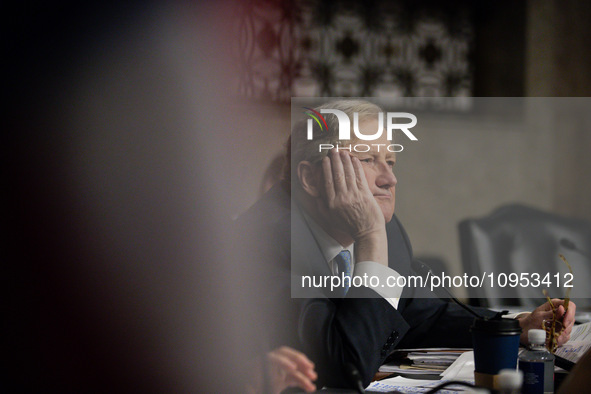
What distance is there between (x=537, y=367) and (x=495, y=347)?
80 millimetres

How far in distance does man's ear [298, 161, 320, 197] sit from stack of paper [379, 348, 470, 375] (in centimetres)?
35

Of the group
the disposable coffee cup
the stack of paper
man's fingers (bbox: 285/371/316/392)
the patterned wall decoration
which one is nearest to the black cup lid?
the disposable coffee cup

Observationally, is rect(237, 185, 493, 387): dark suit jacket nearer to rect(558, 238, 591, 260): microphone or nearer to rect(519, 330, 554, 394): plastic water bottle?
rect(519, 330, 554, 394): plastic water bottle

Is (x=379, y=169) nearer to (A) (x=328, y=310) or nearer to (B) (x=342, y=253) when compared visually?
(B) (x=342, y=253)

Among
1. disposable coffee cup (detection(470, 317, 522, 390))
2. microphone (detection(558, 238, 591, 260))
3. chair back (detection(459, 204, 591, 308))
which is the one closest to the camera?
disposable coffee cup (detection(470, 317, 522, 390))

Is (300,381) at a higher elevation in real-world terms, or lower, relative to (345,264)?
lower

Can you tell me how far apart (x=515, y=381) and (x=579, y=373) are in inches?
7.1

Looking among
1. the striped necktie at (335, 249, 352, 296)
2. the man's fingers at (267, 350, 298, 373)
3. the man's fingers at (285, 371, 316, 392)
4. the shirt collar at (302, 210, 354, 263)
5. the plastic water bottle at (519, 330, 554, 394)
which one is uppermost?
the shirt collar at (302, 210, 354, 263)

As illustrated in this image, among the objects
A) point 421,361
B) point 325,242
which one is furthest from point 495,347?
point 325,242

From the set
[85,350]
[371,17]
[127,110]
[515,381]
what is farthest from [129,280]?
[371,17]

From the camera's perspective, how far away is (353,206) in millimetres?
1119

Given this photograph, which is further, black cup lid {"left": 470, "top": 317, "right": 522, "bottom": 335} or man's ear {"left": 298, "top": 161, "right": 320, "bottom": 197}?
man's ear {"left": 298, "top": 161, "right": 320, "bottom": 197}

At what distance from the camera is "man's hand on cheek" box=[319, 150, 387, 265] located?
109cm

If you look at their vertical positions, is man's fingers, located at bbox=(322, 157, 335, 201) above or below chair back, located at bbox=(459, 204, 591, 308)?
above
